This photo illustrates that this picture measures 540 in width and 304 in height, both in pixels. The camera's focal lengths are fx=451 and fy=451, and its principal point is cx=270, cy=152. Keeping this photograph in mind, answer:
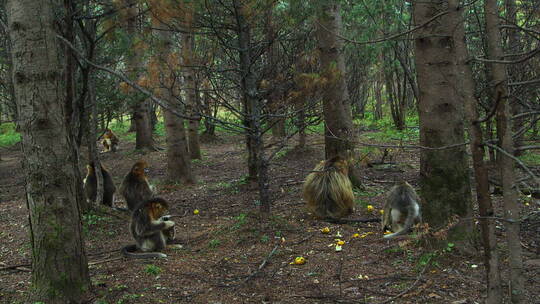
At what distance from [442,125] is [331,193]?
288cm

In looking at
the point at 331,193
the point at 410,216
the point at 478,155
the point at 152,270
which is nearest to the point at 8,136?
the point at 331,193

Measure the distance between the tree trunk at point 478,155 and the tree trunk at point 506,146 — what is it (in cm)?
11

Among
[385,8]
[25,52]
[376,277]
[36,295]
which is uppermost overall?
[385,8]

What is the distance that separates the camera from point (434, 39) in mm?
4762

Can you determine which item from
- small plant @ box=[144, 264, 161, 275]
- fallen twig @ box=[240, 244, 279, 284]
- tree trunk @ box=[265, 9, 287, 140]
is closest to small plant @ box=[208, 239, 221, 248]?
fallen twig @ box=[240, 244, 279, 284]

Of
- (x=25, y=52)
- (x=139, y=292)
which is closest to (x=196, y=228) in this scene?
(x=139, y=292)

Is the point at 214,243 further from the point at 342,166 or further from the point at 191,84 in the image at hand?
the point at 191,84

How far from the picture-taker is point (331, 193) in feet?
24.4

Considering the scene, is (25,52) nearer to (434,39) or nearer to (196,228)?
(434,39)

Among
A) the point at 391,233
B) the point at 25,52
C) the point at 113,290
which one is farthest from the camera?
the point at 391,233

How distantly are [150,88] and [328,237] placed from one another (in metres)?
3.63

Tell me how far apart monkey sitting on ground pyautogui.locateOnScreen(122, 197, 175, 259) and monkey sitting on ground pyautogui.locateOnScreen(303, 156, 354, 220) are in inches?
94.6

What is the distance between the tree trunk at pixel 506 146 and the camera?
297cm

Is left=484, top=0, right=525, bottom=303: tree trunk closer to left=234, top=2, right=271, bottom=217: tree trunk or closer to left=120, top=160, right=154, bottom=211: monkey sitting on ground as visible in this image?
left=234, top=2, right=271, bottom=217: tree trunk
